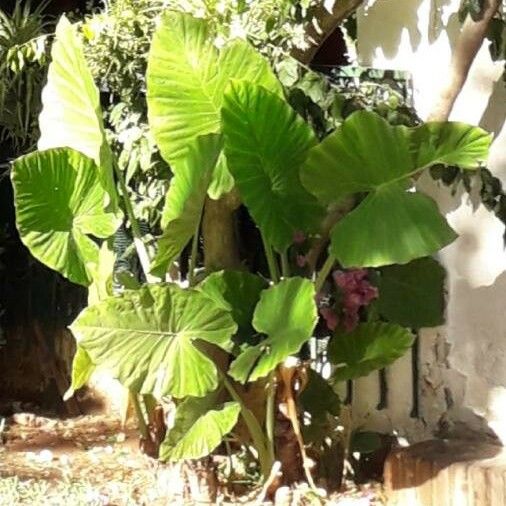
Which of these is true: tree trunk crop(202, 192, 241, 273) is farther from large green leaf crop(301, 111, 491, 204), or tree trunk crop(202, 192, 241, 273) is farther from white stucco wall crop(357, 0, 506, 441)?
white stucco wall crop(357, 0, 506, 441)

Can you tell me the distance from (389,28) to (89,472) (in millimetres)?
1768

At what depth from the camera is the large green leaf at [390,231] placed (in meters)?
2.60

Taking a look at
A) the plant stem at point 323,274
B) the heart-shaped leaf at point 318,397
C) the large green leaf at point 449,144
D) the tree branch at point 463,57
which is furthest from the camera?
the heart-shaped leaf at point 318,397

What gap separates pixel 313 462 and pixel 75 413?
158cm

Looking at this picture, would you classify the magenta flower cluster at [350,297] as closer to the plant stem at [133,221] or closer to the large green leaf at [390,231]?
the large green leaf at [390,231]

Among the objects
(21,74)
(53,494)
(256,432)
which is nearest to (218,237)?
(256,432)

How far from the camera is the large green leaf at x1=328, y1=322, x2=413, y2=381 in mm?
2807

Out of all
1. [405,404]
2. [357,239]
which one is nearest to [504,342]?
[405,404]

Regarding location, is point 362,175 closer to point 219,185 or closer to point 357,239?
point 357,239

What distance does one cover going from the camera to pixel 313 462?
3.11m

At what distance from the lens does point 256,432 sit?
293 cm

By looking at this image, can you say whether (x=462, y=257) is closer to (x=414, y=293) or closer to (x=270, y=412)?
(x=414, y=293)

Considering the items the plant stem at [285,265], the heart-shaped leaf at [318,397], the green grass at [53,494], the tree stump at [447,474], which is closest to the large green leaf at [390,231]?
the plant stem at [285,265]

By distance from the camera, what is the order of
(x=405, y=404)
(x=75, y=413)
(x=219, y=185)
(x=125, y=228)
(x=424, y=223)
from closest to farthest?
(x=424, y=223) < (x=219, y=185) < (x=405, y=404) < (x=125, y=228) < (x=75, y=413)
